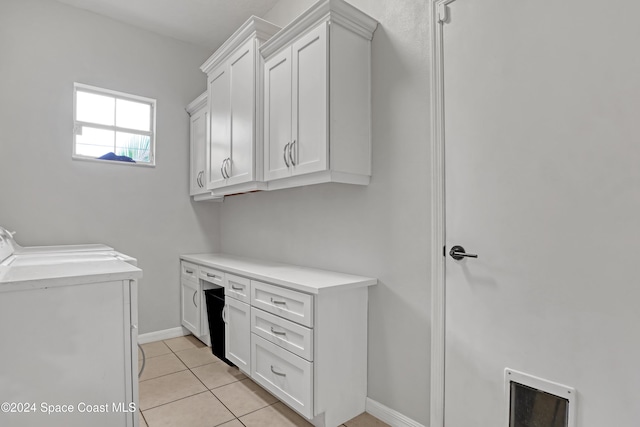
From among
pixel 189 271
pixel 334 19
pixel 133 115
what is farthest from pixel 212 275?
pixel 334 19

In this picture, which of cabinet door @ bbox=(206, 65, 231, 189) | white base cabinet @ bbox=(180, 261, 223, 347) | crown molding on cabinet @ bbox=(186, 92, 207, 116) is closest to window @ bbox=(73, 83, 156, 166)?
crown molding on cabinet @ bbox=(186, 92, 207, 116)

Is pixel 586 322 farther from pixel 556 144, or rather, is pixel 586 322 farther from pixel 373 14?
pixel 373 14

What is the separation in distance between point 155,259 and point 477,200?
3196 millimetres

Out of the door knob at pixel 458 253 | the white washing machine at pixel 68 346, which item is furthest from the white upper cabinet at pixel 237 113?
the door knob at pixel 458 253

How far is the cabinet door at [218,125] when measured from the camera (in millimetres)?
2920

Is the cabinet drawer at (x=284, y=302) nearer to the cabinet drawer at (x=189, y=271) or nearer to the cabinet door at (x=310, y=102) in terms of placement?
Answer: the cabinet door at (x=310, y=102)

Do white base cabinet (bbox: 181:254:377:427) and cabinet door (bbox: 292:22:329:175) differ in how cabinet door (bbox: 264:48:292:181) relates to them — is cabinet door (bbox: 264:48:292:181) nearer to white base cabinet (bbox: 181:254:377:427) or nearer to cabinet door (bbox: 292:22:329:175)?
cabinet door (bbox: 292:22:329:175)

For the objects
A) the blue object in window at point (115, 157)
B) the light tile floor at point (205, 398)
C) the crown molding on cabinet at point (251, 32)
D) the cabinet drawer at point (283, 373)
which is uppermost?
the crown molding on cabinet at point (251, 32)

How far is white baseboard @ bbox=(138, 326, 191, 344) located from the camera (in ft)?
11.2

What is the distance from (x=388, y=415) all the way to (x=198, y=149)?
119 inches

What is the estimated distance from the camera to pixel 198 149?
364cm

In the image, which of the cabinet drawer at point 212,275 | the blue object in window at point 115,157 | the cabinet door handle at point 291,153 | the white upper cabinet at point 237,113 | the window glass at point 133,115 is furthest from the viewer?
the window glass at point 133,115

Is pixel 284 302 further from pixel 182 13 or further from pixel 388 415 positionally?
pixel 182 13

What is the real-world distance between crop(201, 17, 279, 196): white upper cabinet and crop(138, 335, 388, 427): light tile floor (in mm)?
1479
